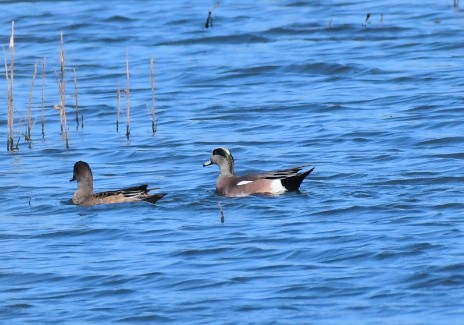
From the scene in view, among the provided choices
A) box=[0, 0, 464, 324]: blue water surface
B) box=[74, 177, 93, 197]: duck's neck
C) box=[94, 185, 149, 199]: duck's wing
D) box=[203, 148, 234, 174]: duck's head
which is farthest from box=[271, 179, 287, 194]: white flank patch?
box=[74, 177, 93, 197]: duck's neck

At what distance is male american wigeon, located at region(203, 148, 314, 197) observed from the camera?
13.4 m

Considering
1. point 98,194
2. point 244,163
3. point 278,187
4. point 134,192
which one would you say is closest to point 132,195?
point 134,192

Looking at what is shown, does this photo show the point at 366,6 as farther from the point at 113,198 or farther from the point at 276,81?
the point at 113,198

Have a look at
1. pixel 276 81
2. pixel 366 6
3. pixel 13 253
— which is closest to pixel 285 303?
pixel 13 253

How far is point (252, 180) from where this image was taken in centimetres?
1366

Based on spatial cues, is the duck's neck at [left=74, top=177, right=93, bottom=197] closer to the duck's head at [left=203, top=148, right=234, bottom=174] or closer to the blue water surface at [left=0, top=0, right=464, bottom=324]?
the blue water surface at [left=0, top=0, right=464, bottom=324]

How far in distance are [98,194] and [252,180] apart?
148cm

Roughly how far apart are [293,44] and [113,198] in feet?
35.1

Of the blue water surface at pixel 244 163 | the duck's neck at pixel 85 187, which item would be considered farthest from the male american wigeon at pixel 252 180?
the duck's neck at pixel 85 187

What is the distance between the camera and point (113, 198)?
1316 centimetres

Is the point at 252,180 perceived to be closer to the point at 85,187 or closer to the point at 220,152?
the point at 220,152

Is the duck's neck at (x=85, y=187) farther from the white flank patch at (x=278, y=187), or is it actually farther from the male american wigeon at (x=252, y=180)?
the white flank patch at (x=278, y=187)

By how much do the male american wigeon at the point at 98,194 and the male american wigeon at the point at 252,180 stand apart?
32.1 inches

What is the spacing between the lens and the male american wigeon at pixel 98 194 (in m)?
13.0
